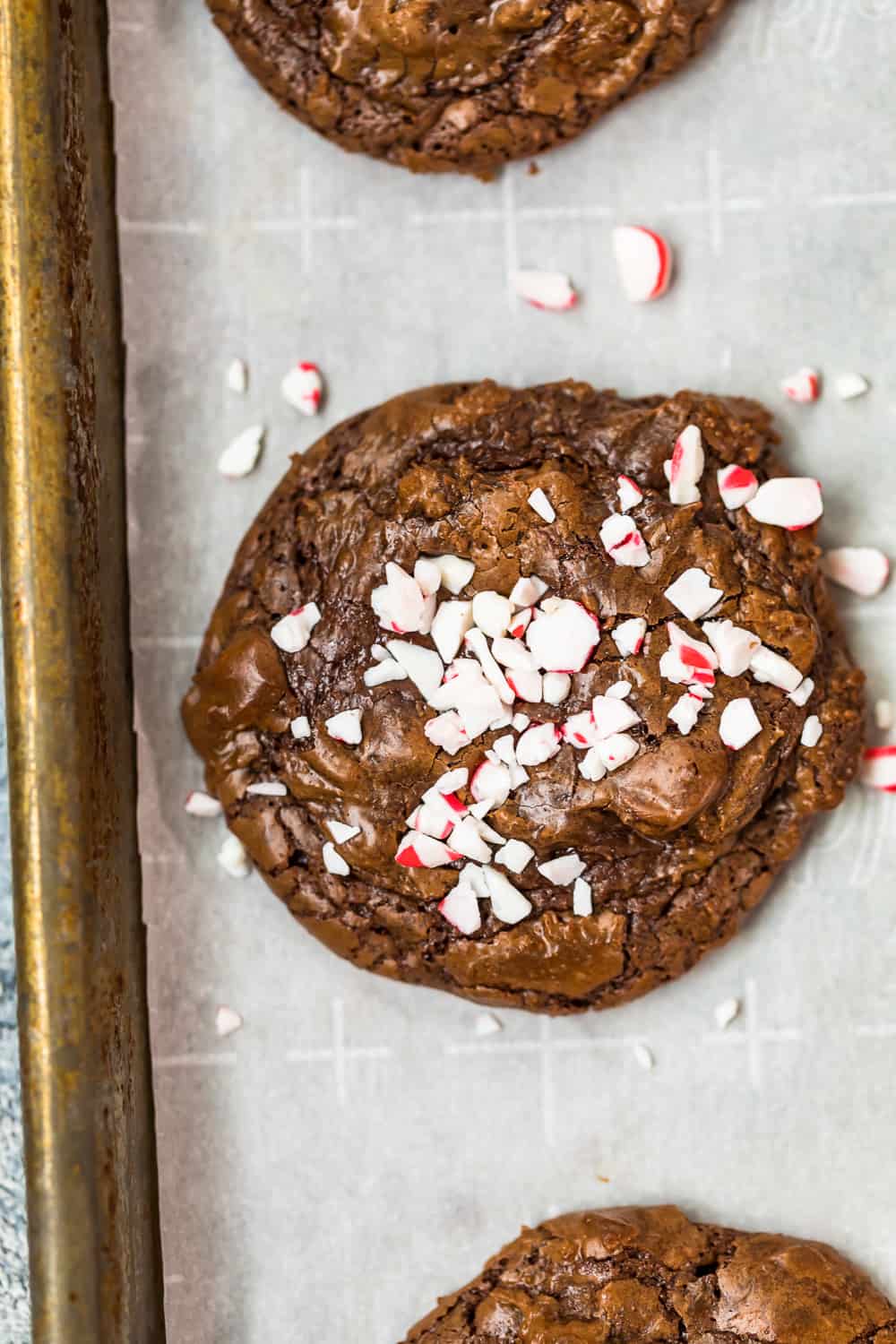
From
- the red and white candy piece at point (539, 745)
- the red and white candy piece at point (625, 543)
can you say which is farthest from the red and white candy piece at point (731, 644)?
the red and white candy piece at point (539, 745)

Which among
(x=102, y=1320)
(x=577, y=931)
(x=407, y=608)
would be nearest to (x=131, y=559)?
(x=407, y=608)

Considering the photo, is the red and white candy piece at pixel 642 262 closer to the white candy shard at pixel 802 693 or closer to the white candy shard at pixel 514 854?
the white candy shard at pixel 802 693

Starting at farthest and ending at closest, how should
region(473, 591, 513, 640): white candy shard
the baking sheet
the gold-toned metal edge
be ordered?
1. the baking sheet
2. region(473, 591, 513, 640): white candy shard
3. the gold-toned metal edge

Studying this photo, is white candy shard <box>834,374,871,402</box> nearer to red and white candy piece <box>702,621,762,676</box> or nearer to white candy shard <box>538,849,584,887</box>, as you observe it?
red and white candy piece <box>702,621,762,676</box>

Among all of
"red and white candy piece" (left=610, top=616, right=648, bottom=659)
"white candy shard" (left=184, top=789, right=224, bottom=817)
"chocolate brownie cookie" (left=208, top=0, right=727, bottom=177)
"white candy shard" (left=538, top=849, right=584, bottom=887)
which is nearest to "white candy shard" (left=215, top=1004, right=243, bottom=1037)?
"white candy shard" (left=184, top=789, right=224, bottom=817)

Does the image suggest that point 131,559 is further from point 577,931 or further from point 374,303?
point 577,931

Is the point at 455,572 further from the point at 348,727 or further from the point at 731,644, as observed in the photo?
the point at 731,644

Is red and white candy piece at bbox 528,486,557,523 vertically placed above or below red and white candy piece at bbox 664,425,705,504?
below
